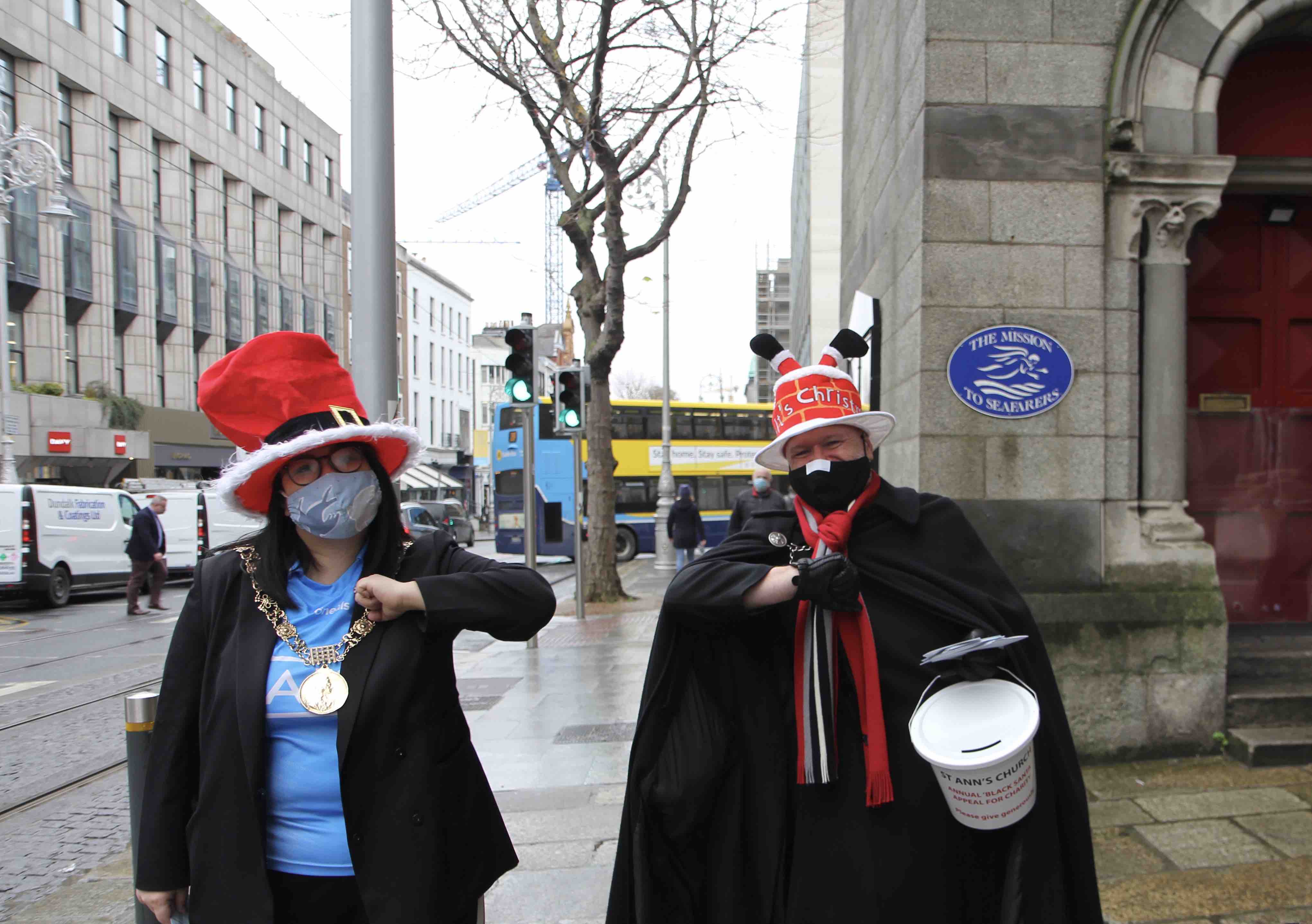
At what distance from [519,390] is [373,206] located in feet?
18.9

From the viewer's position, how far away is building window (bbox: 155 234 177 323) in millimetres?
31625

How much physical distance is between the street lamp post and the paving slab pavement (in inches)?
558

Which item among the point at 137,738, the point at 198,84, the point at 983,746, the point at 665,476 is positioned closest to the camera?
the point at 983,746

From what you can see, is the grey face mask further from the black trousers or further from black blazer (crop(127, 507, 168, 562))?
black blazer (crop(127, 507, 168, 562))

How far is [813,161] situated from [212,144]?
80.3 ft

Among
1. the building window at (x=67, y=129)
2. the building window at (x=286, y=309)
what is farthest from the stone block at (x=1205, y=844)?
the building window at (x=286, y=309)

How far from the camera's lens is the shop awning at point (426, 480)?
4344cm

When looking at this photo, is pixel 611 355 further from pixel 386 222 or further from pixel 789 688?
pixel 789 688

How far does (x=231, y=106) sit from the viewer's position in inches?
1428

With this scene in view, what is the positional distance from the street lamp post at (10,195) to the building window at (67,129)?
2.31 metres

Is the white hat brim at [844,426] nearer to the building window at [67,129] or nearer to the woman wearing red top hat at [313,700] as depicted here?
the woman wearing red top hat at [313,700]

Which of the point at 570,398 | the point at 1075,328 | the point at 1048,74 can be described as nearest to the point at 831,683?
the point at 1075,328

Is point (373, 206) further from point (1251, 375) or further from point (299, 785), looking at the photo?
point (1251, 375)

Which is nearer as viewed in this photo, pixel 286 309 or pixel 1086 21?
pixel 1086 21
